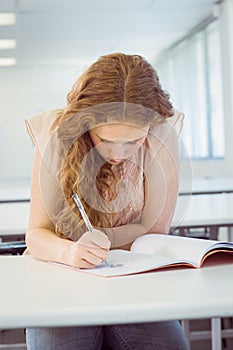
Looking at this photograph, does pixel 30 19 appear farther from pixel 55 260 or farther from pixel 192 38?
pixel 55 260

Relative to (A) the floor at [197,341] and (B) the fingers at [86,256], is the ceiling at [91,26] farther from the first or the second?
(B) the fingers at [86,256]

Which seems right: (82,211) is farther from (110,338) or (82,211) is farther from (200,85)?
(200,85)

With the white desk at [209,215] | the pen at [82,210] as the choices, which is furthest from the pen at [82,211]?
the white desk at [209,215]

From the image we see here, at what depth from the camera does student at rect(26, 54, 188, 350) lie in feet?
3.89

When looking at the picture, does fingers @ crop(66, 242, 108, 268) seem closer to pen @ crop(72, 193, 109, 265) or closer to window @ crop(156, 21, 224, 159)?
pen @ crop(72, 193, 109, 265)

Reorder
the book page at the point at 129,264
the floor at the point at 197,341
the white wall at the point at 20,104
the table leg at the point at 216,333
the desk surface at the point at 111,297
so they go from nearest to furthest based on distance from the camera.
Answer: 1. the desk surface at the point at 111,297
2. the book page at the point at 129,264
3. the table leg at the point at 216,333
4. the floor at the point at 197,341
5. the white wall at the point at 20,104

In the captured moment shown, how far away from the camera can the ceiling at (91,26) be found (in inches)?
260

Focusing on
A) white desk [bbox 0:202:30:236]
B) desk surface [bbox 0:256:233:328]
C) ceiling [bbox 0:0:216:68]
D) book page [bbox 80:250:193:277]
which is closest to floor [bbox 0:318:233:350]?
white desk [bbox 0:202:30:236]

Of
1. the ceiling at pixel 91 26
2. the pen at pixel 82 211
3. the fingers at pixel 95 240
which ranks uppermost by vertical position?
the ceiling at pixel 91 26

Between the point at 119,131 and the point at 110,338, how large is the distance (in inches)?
16.3

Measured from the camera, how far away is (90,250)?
1.17 m

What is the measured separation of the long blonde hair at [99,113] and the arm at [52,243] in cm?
5

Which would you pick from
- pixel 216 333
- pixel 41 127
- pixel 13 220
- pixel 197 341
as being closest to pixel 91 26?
pixel 197 341

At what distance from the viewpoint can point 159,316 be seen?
90 centimetres
